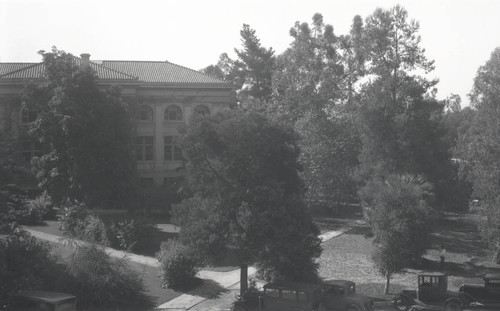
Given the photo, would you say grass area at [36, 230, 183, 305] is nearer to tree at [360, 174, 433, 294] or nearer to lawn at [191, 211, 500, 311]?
lawn at [191, 211, 500, 311]

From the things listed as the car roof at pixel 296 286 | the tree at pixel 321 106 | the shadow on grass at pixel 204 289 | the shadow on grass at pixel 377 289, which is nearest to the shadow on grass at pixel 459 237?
the tree at pixel 321 106

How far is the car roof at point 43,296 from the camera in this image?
20.3 metres

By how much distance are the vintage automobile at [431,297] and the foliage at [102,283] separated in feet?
36.3

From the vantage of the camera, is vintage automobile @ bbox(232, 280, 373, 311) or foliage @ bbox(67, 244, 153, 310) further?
foliage @ bbox(67, 244, 153, 310)

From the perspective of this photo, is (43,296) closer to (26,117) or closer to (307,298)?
(307,298)

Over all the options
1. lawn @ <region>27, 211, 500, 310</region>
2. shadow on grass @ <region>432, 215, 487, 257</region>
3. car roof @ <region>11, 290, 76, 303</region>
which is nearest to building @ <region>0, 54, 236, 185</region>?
lawn @ <region>27, 211, 500, 310</region>

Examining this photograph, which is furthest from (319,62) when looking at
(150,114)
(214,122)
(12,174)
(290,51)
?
(12,174)

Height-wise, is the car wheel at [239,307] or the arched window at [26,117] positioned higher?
the arched window at [26,117]

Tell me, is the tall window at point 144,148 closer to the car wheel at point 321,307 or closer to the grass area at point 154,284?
the grass area at point 154,284

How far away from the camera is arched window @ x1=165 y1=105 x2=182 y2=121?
5444 cm

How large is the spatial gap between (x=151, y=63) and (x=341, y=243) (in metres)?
29.3

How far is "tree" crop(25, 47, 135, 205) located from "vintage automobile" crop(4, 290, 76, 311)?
18903 mm

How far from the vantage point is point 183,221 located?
24.6 m

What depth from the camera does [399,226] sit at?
85.0ft
